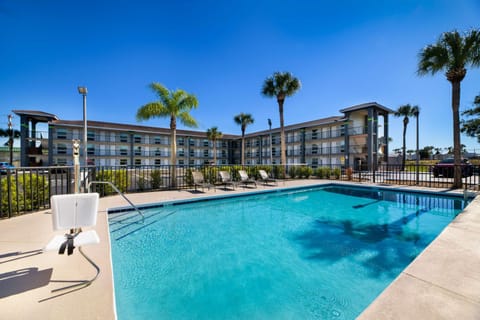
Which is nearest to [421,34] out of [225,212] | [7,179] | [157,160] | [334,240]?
[334,240]

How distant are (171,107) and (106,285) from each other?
31.5 ft

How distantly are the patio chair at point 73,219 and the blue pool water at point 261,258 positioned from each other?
0.86 m

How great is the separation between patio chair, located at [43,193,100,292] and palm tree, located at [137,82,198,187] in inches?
283

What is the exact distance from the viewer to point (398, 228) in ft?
16.8

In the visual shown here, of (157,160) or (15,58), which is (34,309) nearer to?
(15,58)

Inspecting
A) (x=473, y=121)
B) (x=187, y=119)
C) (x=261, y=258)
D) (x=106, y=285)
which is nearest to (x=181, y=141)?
(x=187, y=119)

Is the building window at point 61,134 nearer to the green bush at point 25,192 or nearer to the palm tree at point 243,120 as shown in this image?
the palm tree at point 243,120

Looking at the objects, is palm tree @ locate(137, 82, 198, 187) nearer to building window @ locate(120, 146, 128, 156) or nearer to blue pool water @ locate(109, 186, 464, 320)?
blue pool water @ locate(109, 186, 464, 320)

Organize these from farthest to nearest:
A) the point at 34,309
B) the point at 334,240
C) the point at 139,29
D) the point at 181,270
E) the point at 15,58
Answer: the point at 15,58 → the point at 139,29 → the point at 334,240 → the point at 181,270 → the point at 34,309

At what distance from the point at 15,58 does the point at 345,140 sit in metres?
29.9

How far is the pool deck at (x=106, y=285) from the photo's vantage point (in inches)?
65.4

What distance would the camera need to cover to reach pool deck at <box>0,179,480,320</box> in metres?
1.66

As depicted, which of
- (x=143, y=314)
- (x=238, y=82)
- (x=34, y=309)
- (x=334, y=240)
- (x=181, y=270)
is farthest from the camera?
(x=238, y=82)

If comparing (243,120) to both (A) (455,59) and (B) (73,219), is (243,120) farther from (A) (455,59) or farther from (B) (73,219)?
(B) (73,219)
